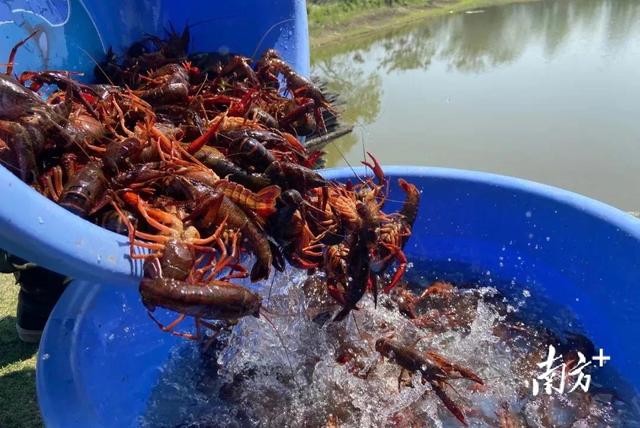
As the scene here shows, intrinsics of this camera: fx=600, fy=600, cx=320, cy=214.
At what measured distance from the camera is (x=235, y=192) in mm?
1815

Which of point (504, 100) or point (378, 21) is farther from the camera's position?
point (378, 21)

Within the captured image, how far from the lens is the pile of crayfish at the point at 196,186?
1.68m

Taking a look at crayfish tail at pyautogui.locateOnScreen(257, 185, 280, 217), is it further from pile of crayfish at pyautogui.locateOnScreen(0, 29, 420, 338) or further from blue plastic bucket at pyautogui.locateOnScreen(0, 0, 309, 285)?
blue plastic bucket at pyautogui.locateOnScreen(0, 0, 309, 285)

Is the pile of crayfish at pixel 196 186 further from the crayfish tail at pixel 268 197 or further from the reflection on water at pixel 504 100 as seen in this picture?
the reflection on water at pixel 504 100

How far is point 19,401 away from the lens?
2641mm

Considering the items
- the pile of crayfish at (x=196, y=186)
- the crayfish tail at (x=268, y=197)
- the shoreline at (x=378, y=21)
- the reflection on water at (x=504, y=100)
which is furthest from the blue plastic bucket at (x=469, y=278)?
the shoreline at (x=378, y=21)

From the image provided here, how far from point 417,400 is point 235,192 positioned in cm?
120

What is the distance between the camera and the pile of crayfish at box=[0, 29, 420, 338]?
1679mm

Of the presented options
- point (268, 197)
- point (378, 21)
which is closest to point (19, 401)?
point (268, 197)

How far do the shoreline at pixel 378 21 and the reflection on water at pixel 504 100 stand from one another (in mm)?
448

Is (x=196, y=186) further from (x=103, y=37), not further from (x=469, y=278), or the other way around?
(x=469, y=278)

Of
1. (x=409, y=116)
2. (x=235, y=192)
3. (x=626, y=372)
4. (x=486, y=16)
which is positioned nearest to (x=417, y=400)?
(x=626, y=372)

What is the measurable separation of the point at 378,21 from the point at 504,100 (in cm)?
681

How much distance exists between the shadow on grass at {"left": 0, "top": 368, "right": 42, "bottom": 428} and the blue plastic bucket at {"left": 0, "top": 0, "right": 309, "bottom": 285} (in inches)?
55.1
